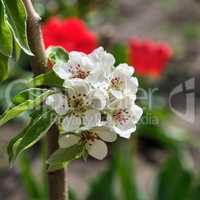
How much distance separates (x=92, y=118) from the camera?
3.01 feet

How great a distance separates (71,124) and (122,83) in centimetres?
10

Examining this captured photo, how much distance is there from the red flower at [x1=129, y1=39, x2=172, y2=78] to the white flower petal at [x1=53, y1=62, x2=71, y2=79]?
1.71 m

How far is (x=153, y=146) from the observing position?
3.27 m

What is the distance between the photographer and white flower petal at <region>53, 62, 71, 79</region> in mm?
915

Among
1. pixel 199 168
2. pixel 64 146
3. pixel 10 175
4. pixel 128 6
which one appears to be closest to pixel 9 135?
pixel 10 175

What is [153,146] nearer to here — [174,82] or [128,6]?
[174,82]

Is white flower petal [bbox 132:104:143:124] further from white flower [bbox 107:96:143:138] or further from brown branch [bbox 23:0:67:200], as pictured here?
brown branch [bbox 23:0:67:200]

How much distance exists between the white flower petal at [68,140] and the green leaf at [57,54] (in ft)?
0.42

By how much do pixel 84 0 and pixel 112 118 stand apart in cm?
216

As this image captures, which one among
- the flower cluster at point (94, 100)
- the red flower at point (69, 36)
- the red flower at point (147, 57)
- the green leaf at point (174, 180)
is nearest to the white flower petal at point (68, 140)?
the flower cluster at point (94, 100)

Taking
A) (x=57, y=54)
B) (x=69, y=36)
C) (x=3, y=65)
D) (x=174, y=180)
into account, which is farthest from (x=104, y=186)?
(x=3, y=65)

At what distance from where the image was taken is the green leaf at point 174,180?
217 cm

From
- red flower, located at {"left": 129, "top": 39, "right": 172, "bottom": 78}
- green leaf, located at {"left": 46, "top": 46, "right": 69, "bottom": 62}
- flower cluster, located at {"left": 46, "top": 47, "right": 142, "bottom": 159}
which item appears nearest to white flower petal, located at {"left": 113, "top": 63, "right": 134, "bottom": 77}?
flower cluster, located at {"left": 46, "top": 47, "right": 142, "bottom": 159}

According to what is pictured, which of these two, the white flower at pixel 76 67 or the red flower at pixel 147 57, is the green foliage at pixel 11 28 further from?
the red flower at pixel 147 57
